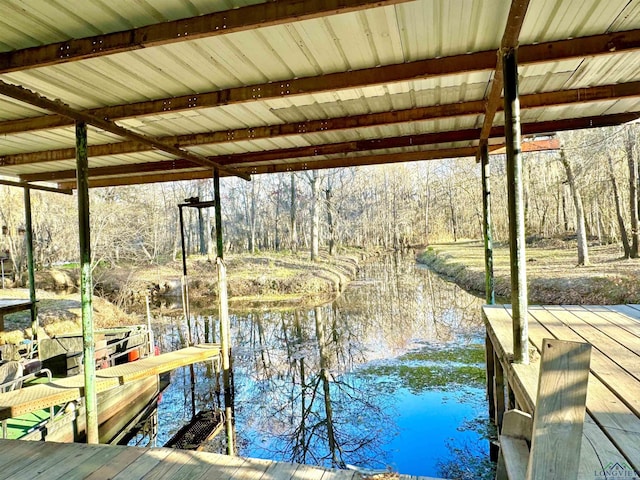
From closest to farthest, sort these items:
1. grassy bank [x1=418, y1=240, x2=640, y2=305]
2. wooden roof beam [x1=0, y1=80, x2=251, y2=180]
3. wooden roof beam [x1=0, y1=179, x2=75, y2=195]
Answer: wooden roof beam [x1=0, y1=80, x2=251, y2=180] < wooden roof beam [x1=0, y1=179, x2=75, y2=195] < grassy bank [x1=418, y1=240, x2=640, y2=305]

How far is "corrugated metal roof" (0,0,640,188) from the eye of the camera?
245cm

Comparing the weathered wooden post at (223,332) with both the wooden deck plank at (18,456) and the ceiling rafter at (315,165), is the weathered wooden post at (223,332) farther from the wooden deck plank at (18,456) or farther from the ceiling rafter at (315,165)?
the wooden deck plank at (18,456)

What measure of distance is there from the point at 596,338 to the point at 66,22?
14.9 feet

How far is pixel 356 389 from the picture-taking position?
286 inches

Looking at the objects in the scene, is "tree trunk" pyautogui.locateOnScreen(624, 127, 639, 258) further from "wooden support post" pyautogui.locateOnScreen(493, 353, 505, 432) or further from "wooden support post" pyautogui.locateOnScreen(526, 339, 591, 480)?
"wooden support post" pyautogui.locateOnScreen(526, 339, 591, 480)

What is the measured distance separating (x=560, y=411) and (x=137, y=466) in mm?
2321

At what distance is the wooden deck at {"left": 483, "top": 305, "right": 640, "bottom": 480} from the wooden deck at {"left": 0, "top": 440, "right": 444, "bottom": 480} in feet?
2.80

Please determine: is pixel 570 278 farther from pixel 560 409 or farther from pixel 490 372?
pixel 560 409

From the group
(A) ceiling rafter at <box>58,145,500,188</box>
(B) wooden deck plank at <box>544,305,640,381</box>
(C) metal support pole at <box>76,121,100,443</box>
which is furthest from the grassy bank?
(C) metal support pole at <box>76,121,100,443</box>

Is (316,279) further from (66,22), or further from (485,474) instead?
(66,22)

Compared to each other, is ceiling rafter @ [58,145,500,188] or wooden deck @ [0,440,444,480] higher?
ceiling rafter @ [58,145,500,188]

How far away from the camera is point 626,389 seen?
2217mm

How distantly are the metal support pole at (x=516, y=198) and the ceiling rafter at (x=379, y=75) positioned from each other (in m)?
0.56

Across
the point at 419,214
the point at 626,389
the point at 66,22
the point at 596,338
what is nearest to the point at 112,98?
the point at 66,22
